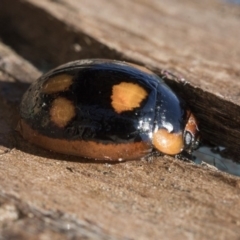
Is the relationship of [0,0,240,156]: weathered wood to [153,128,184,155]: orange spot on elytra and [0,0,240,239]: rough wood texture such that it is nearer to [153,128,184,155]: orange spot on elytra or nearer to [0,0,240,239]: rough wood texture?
[0,0,240,239]: rough wood texture

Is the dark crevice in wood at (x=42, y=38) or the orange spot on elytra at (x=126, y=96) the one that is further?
the dark crevice in wood at (x=42, y=38)

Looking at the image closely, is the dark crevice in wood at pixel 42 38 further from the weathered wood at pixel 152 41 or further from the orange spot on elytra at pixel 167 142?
the orange spot on elytra at pixel 167 142

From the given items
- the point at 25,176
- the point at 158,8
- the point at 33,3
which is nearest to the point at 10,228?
the point at 25,176

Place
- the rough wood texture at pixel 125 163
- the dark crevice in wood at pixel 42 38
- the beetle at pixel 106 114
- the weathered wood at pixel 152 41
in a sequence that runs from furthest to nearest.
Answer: the dark crevice in wood at pixel 42 38 < the weathered wood at pixel 152 41 < the beetle at pixel 106 114 < the rough wood texture at pixel 125 163

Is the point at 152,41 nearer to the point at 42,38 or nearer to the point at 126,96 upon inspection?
the point at 42,38

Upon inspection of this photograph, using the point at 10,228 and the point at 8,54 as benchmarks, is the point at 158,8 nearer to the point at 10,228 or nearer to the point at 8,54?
the point at 8,54

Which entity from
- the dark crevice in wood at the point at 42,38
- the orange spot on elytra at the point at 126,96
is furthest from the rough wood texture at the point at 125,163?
the orange spot on elytra at the point at 126,96

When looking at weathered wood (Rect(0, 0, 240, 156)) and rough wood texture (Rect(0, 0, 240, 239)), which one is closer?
rough wood texture (Rect(0, 0, 240, 239))

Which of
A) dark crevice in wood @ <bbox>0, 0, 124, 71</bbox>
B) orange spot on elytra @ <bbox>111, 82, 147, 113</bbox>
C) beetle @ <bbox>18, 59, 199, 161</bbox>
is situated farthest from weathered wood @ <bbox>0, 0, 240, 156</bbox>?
orange spot on elytra @ <bbox>111, 82, 147, 113</bbox>

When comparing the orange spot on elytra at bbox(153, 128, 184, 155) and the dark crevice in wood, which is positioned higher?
the dark crevice in wood

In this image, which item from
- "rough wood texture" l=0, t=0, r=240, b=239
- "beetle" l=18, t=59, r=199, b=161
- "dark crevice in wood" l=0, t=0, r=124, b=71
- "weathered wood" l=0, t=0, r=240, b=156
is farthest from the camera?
"dark crevice in wood" l=0, t=0, r=124, b=71
